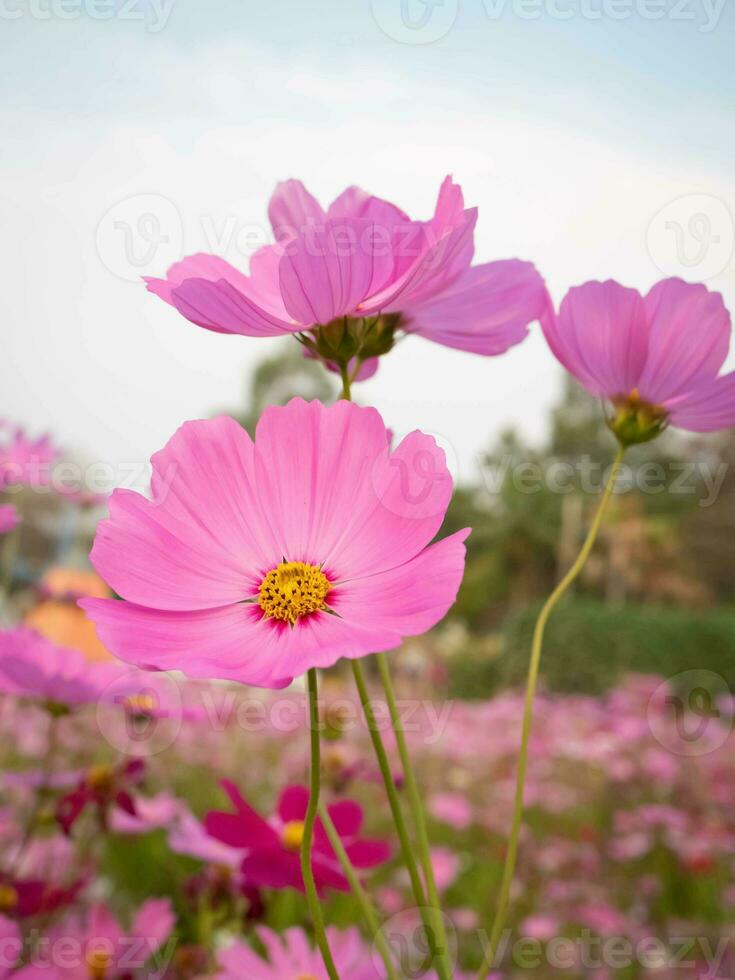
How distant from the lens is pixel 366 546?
1.01 feet

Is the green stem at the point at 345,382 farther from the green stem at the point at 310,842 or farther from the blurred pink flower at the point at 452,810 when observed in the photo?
the blurred pink flower at the point at 452,810

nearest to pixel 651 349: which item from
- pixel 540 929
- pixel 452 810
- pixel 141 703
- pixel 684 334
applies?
pixel 684 334

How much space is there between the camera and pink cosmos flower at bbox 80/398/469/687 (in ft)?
0.91

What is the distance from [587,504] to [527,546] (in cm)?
103

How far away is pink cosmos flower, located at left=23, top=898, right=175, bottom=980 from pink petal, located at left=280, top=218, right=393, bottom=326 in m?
0.36

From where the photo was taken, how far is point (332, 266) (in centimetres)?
31

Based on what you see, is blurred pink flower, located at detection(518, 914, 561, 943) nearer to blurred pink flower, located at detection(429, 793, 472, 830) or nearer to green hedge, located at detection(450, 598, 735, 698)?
blurred pink flower, located at detection(429, 793, 472, 830)

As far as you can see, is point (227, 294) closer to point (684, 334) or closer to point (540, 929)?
point (684, 334)

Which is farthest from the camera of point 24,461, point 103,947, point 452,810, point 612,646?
point 612,646

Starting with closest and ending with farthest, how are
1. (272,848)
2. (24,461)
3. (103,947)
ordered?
(272,848)
(103,947)
(24,461)

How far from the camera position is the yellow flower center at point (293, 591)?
29 centimetres

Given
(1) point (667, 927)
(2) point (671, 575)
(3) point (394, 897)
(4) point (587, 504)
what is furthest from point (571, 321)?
(2) point (671, 575)

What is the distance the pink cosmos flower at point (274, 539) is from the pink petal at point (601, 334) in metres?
0.13

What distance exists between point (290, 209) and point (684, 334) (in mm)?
189
